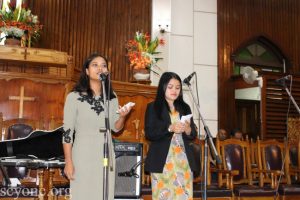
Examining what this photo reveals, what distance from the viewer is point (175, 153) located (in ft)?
9.48

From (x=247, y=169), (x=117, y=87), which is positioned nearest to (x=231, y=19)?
(x=117, y=87)

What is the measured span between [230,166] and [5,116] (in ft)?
10.9

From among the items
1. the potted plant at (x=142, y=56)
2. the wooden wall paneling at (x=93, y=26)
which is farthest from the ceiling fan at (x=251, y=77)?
the potted plant at (x=142, y=56)

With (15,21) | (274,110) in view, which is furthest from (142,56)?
(274,110)

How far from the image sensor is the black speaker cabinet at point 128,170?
3.56 metres

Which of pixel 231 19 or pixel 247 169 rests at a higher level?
pixel 231 19

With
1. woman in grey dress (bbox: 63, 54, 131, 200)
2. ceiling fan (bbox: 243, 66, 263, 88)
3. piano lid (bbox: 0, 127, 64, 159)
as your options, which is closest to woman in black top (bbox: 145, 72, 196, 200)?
woman in grey dress (bbox: 63, 54, 131, 200)

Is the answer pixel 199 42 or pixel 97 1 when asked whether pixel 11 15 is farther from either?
pixel 199 42

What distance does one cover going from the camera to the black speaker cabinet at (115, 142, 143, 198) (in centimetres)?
356

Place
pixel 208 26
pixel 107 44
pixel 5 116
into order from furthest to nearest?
1. pixel 208 26
2. pixel 107 44
3. pixel 5 116

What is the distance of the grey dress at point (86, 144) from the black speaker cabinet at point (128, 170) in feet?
3.61

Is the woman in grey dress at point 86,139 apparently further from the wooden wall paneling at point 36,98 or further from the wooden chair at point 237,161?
the wooden wall paneling at point 36,98

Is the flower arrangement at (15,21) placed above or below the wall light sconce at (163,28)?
below

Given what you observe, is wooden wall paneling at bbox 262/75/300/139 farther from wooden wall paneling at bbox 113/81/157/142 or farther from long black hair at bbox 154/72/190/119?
long black hair at bbox 154/72/190/119
